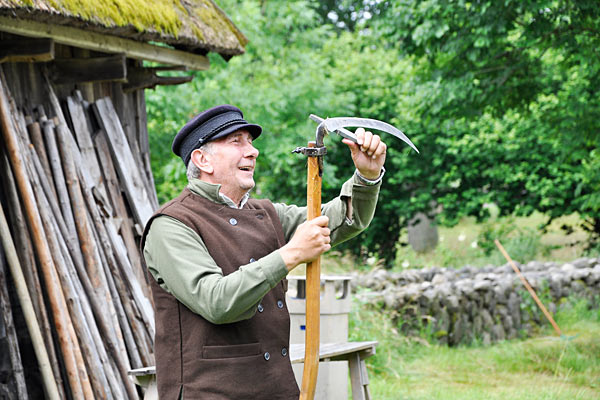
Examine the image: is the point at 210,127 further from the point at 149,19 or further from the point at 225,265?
the point at 149,19

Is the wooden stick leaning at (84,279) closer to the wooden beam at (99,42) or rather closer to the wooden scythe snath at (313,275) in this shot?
the wooden beam at (99,42)

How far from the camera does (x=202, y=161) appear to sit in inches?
106

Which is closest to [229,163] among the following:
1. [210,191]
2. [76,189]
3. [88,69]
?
[210,191]

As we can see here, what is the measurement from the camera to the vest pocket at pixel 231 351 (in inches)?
97.2

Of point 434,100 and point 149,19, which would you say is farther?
point 434,100

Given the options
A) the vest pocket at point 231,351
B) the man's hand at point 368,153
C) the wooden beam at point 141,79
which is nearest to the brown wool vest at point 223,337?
the vest pocket at point 231,351

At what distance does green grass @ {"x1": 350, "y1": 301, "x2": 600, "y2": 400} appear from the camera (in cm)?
683

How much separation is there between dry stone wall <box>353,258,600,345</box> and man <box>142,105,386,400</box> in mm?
5872

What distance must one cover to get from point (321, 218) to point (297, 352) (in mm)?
2018

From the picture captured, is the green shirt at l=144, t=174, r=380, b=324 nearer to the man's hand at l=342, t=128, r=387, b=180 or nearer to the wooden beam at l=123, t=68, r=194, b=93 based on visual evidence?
the man's hand at l=342, t=128, r=387, b=180

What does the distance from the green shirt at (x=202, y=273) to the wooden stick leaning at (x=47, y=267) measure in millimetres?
1939

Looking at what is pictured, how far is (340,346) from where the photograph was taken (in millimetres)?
4566

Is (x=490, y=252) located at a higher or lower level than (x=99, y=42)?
lower

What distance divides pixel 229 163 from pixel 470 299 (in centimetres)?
727
